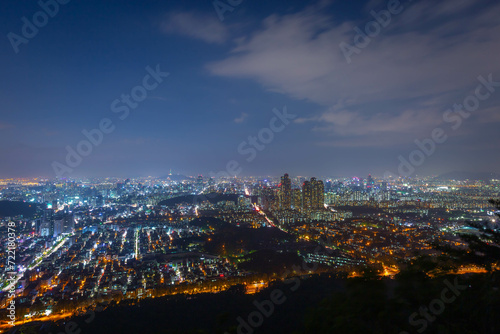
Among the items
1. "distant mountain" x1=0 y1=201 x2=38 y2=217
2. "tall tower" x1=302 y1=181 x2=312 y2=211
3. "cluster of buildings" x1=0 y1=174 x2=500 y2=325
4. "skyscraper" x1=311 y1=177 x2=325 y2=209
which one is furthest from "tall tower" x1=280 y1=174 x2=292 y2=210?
"distant mountain" x1=0 y1=201 x2=38 y2=217

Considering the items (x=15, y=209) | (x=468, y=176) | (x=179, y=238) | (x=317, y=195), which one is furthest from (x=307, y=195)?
(x=468, y=176)

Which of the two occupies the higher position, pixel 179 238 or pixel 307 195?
pixel 307 195

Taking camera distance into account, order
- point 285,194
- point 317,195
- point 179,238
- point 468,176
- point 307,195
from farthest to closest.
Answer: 1. point 468,176
2. point 285,194
3. point 317,195
4. point 307,195
5. point 179,238

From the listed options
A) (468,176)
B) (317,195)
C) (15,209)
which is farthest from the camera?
(468,176)

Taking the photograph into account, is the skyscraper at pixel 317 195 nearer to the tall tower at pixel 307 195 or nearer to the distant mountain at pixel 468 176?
the tall tower at pixel 307 195

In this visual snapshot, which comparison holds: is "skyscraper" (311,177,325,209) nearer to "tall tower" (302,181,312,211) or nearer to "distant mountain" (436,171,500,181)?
"tall tower" (302,181,312,211)

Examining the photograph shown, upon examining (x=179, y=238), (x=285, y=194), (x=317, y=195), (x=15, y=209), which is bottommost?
(x=179, y=238)

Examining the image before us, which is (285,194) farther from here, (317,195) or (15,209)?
(15,209)
